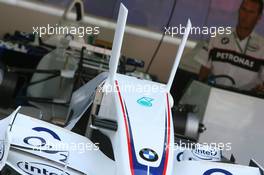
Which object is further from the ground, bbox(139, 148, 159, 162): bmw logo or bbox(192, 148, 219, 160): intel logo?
bbox(192, 148, 219, 160): intel logo

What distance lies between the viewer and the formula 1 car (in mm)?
1558

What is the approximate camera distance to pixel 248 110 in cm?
323

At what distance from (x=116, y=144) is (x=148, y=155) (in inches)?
5.4

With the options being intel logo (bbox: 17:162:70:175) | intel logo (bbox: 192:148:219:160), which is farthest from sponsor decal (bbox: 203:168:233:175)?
intel logo (bbox: 17:162:70:175)

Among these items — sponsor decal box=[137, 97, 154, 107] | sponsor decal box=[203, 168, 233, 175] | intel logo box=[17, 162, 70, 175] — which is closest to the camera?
intel logo box=[17, 162, 70, 175]

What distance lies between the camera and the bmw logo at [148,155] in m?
1.58

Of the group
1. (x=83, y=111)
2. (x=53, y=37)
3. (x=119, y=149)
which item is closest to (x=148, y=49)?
(x=53, y=37)

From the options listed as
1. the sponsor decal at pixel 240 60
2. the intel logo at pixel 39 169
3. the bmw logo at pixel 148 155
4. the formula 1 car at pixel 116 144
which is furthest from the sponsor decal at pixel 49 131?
the sponsor decal at pixel 240 60

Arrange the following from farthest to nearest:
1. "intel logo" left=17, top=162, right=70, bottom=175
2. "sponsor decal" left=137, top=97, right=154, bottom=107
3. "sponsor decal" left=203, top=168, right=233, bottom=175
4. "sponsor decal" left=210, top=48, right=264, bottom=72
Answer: "sponsor decal" left=210, top=48, right=264, bottom=72 < "sponsor decal" left=137, top=97, right=154, bottom=107 < "sponsor decal" left=203, top=168, right=233, bottom=175 < "intel logo" left=17, top=162, right=70, bottom=175

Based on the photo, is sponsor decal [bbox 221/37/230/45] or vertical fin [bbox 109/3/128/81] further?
sponsor decal [bbox 221/37/230/45]

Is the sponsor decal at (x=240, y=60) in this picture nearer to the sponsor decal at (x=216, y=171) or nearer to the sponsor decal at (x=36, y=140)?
the sponsor decal at (x=216, y=171)

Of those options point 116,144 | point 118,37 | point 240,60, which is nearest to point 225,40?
point 240,60

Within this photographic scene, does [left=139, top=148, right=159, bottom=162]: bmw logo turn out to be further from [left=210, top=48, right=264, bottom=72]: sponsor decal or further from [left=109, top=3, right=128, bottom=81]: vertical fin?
[left=210, top=48, right=264, bottom=72]: sponsor decal

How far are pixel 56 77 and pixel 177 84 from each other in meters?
1.25
